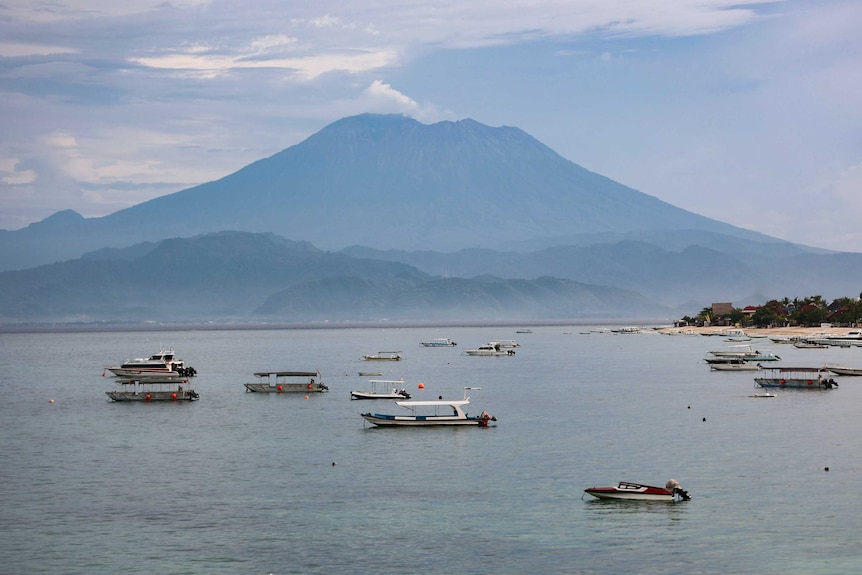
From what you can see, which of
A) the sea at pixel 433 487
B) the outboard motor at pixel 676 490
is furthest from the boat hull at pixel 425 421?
the outboard motor at pixel 676 490

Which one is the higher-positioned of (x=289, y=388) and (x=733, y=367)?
(x=733, y=367)

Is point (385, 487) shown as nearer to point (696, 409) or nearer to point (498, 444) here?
point (498, 444)

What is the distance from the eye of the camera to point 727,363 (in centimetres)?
13562

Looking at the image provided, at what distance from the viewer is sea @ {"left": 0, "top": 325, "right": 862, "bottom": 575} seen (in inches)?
1638

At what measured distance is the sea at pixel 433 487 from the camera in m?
41.6

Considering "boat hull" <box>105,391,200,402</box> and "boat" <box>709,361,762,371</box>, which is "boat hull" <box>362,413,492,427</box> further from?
"boat" <box>709,361,762,371</box>

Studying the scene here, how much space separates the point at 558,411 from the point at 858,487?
37.8m

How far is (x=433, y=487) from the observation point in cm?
5419

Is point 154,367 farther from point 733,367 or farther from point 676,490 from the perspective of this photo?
point 676,490

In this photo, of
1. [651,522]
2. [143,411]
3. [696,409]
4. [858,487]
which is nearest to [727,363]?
[696,409]

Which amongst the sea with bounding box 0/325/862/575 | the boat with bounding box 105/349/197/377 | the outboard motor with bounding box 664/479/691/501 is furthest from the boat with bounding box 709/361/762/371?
the outboard motor with bounding box 664/479/691/501

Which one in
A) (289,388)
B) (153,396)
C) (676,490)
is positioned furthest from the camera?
(289,388)

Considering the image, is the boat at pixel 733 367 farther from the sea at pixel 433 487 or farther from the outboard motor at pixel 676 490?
the outboard motor at pixel 676 490

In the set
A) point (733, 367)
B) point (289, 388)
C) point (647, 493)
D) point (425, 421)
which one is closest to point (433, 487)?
point (647, 493)
